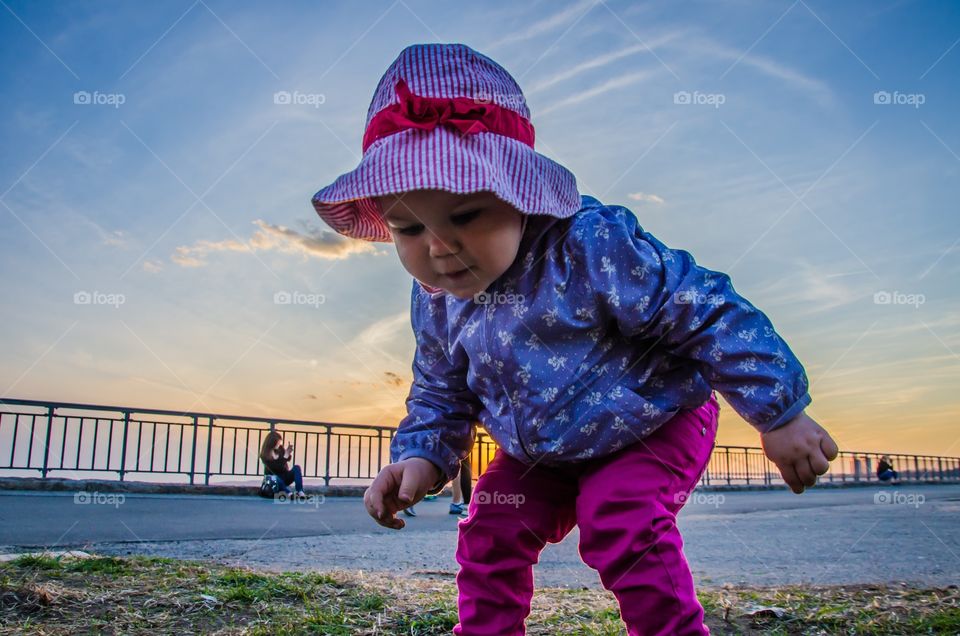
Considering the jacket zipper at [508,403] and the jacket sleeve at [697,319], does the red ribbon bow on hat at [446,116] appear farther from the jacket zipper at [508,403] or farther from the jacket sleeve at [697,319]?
the jacket zipper at [508,403]

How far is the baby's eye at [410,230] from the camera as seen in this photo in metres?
1.91

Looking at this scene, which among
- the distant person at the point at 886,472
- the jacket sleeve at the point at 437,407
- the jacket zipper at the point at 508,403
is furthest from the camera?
the distant person at the point at 886,472

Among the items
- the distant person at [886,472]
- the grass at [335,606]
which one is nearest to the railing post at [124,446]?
the grass at [335,606]

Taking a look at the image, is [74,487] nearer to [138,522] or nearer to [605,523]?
[138,522]

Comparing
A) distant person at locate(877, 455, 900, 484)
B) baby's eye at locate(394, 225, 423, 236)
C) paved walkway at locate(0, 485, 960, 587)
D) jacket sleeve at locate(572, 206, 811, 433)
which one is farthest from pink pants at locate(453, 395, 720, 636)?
distant person at locate(877, 455, 900, 484)

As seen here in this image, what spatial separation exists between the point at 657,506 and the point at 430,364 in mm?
791

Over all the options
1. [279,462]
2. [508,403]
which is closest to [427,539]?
[508,403]

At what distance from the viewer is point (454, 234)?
6.11 feet

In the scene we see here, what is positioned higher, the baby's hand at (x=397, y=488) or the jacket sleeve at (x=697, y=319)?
the jacket sleeve at (x=697, y=319)

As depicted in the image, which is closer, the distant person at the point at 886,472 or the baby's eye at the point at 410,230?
the baby's eye at the point at 410,230

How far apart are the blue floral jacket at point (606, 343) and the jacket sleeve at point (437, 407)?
0.54ft

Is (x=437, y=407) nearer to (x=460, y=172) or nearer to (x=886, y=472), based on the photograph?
(x=460, y=172)

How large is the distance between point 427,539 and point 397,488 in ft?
15.0

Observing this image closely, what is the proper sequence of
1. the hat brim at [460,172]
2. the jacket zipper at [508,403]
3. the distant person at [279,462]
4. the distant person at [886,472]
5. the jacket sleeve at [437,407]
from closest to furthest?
1. the hat brim at [460,172]
2. the jacket zipper at [508,403]
3. the jacket sleeve at [437,407]
4. the distant person at [279,462]
5. the distant person at [886,472]
